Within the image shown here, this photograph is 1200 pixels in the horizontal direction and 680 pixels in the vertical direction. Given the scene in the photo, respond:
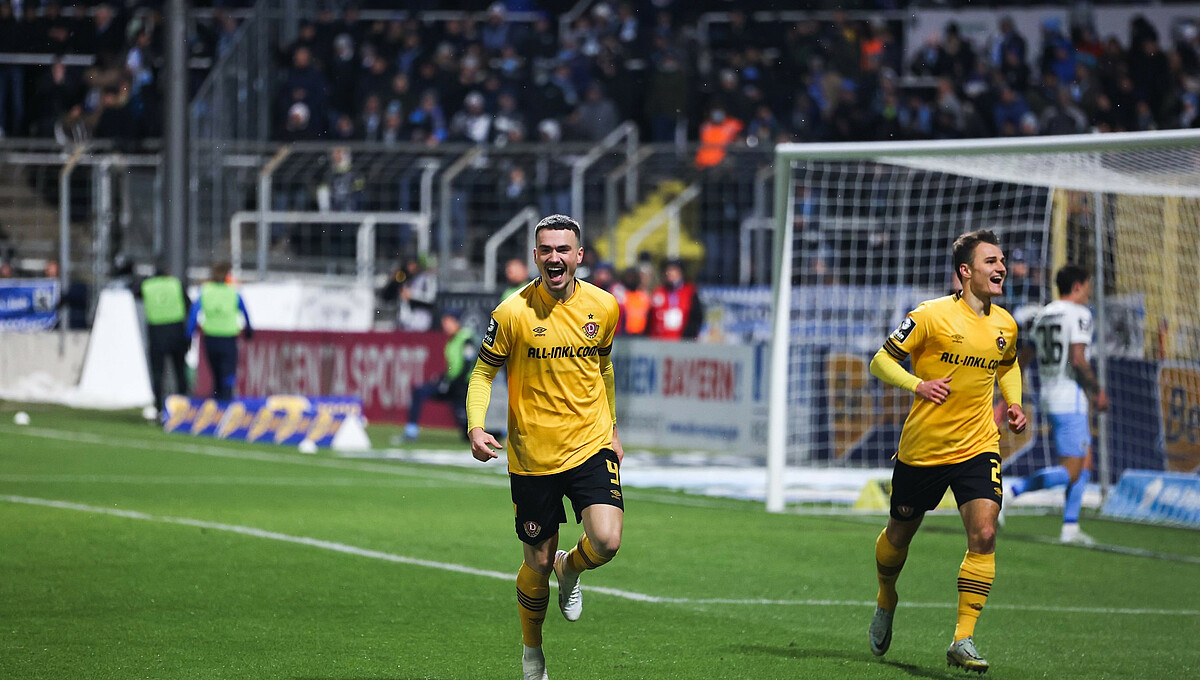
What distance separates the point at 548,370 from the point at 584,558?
0.85 m

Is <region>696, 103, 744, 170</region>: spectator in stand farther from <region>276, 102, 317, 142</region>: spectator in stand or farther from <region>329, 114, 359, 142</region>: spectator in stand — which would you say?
<region>276, 102, 317, 142</region>: spectator in stand

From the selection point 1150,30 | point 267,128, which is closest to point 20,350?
point 267,128

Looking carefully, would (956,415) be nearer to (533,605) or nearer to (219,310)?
(533,605)

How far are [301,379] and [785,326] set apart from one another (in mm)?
10361

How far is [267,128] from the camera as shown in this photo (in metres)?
26.1

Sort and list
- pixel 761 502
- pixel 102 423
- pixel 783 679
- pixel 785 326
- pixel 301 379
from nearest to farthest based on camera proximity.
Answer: pixel 783 679
pixel 785 326
pixel 761 502
pixel 102 423
pixel 301 379

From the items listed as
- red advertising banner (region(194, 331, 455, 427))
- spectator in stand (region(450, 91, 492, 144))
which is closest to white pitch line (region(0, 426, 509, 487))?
red advertising banner (region(194, 331, 455, 427))

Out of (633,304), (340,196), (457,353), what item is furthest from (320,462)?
(340,196)

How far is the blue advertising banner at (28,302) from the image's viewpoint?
78.7 ft

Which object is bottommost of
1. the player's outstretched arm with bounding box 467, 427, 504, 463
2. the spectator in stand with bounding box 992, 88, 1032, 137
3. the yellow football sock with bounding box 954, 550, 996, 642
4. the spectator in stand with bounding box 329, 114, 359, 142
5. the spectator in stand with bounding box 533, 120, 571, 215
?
the yellow football sock with bounding box 954, 550, 996, 642

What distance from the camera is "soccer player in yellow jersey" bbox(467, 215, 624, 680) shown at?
6.51 m

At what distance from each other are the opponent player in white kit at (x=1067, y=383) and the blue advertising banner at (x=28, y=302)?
54.9 feet

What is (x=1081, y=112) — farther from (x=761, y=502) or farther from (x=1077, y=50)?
(x=761, y=502)

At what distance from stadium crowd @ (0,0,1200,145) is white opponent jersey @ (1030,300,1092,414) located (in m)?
12.7
